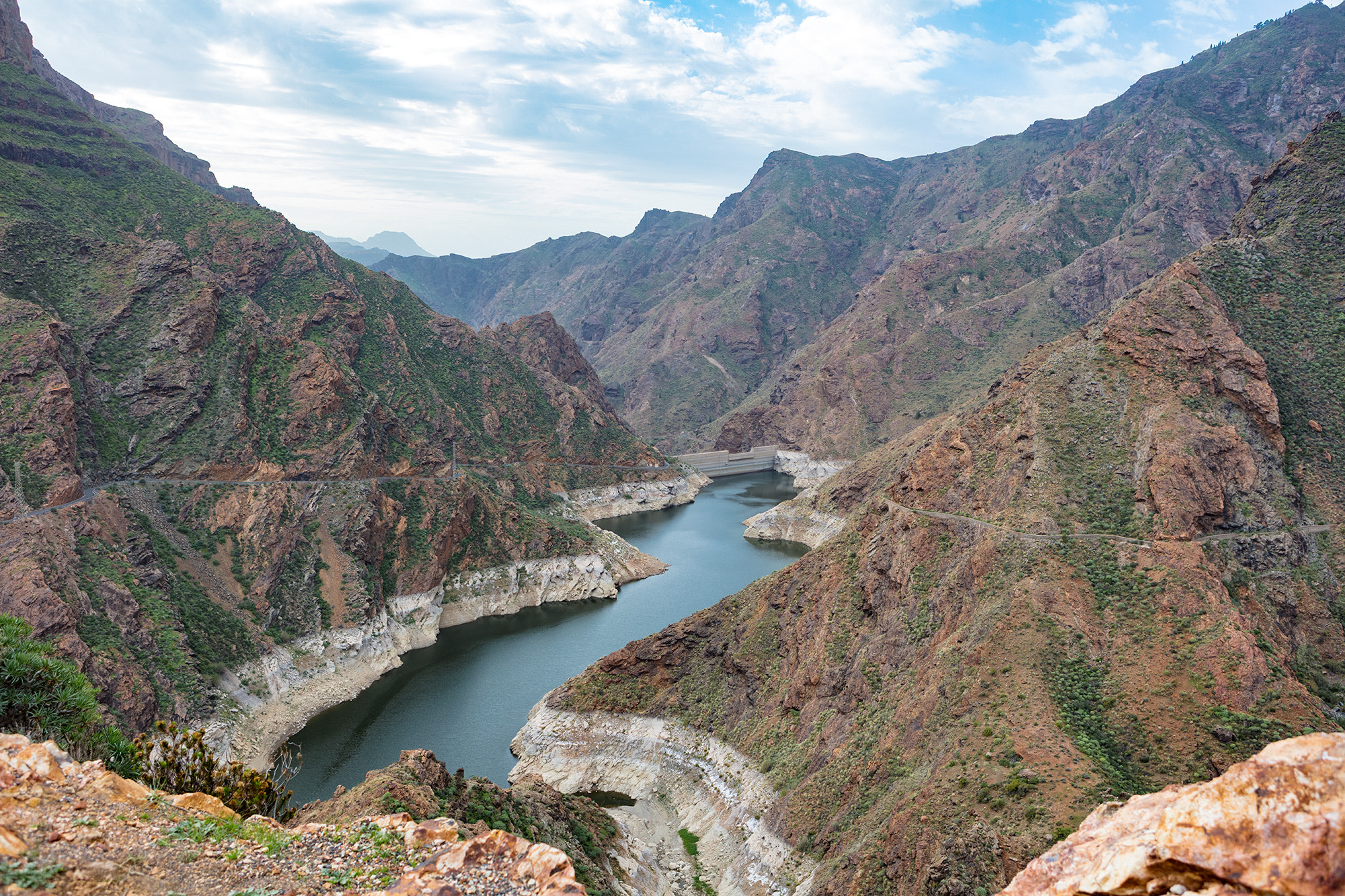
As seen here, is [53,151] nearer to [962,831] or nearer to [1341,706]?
[962,831]

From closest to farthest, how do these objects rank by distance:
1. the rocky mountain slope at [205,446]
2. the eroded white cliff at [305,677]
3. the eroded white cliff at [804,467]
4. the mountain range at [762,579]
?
1. the mountain range at [762,579]
2. the eroded white cliff at [305,677]
3. the rocky mountain slope at [205,446]
4. the eroded white cliff at [804,467]

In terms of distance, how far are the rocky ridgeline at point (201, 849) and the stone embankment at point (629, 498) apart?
10573 centimetres

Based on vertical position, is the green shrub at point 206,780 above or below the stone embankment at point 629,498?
above

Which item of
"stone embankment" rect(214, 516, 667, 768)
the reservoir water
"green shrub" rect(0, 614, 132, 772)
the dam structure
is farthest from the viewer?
the dam structure

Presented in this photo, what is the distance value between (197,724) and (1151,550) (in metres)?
65.0

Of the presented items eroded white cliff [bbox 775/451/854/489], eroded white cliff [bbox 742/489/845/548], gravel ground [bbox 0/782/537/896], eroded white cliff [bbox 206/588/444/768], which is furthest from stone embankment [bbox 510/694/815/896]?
eroded white cliff [bbox 775/451/854/489]

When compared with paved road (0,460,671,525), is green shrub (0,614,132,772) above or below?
above

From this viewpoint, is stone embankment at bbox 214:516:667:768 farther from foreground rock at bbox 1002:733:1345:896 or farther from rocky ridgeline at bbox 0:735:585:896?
foreground rock at bbox 1002:733:1345:896

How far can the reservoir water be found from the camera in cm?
6228

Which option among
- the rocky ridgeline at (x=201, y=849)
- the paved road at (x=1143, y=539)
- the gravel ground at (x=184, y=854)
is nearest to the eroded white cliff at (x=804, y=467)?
the paved road at (x=1143, y=539)

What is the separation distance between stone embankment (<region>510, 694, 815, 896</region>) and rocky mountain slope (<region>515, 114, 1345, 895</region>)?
0.24 meters

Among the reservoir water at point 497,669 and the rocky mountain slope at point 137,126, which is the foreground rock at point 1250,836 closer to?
the reservoir water at point 497,669

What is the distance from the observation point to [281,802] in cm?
3619

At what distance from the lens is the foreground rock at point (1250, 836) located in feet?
38.7
